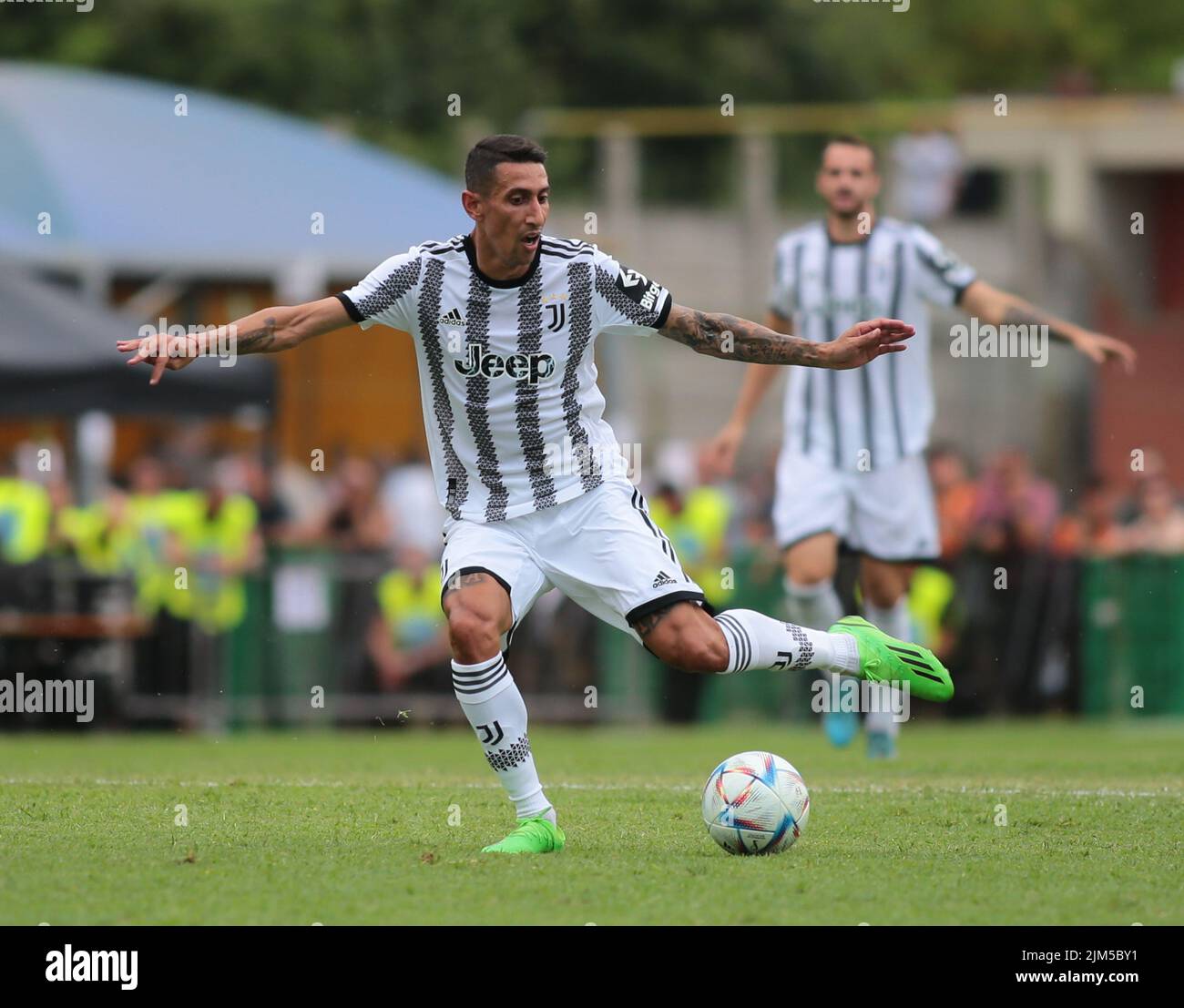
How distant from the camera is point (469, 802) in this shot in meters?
9.20

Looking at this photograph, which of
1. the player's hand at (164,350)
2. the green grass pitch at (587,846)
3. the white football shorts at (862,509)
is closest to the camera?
the green grass pitch at (587,846)

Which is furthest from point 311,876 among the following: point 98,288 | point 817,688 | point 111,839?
point 98,288

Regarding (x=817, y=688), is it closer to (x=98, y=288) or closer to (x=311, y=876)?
(x=98, y=288)

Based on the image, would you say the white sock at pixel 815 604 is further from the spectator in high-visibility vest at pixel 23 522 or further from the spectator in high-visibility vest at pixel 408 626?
the spectator in high-visibility vest at pixel 23 522

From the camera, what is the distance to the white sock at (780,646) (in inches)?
313

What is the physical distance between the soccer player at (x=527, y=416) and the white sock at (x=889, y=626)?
3.35 metres

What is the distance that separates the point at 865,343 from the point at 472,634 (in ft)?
5.61

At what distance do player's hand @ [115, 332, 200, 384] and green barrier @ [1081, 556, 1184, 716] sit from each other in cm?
1135

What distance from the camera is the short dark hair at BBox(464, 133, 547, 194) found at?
7566mm

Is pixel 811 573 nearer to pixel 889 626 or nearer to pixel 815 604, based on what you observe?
pixel 815 604

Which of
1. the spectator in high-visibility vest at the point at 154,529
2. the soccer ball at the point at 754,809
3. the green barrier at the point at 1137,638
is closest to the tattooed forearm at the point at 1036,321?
the soccer ball at the point at 754,809

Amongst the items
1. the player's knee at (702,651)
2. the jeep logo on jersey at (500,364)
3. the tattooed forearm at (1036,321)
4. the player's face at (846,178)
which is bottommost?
the player's knee at (702,651)

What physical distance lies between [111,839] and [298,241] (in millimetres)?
15078

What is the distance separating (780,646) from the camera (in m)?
8.03
